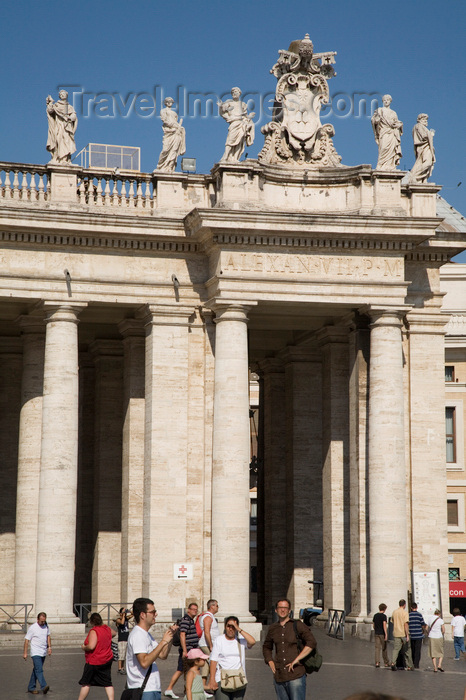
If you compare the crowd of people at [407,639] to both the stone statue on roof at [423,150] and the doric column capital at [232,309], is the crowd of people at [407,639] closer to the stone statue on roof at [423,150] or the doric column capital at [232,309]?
the doric column capital at [232,309]

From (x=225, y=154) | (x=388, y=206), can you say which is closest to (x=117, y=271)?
(x=225, y=154)

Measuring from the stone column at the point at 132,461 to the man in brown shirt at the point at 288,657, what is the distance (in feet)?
68.9

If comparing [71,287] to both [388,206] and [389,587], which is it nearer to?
[388,206]

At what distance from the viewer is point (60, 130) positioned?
36906mm

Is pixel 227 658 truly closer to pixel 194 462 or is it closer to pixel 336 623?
pixel 194 462

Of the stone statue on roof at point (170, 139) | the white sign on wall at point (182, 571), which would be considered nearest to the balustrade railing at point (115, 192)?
the stone statue on roof at point (170, 139)

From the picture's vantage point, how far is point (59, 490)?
35281 mm

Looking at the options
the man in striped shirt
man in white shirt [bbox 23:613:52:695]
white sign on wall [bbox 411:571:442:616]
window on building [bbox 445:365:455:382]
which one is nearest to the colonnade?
white sign on wall [bbox 411:571:442:616]

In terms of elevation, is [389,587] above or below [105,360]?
below

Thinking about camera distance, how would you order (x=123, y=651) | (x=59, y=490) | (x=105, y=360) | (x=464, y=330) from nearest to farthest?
(x=123, y=651) < (x=59, y=490) < (x=105, y=360) < (x=464, y=330)

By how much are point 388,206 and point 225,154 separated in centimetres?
541

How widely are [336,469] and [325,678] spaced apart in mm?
13698

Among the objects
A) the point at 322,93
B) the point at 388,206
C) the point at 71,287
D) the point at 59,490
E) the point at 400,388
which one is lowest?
the point at 59,490

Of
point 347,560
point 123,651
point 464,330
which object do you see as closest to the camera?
point 123,651
